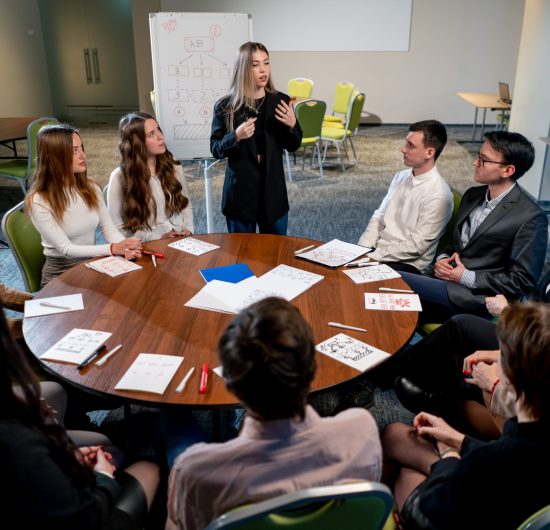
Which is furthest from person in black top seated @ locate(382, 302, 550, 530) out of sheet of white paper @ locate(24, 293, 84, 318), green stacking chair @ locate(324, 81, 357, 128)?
green stacking chair @ locate(324, 81, 357, 128)

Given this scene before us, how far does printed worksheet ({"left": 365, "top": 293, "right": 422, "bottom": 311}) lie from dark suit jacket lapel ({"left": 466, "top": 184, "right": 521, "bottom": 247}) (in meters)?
0.66

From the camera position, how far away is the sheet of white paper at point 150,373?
160 cm

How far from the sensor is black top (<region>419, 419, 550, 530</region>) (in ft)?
3.96

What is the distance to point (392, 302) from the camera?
2117 millimetres

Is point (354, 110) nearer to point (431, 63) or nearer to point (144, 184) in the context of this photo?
point (431, 63)

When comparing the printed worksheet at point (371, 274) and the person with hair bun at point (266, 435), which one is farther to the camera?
the printed worksheet at point (371, 274)

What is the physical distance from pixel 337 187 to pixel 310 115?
842mm

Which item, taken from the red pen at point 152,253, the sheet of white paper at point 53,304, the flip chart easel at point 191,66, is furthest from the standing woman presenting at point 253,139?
the sheet of white paper at point 53,304

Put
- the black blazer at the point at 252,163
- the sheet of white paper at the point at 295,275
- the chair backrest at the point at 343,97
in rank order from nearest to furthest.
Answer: the sheet of white paper at the point at 295,275 → the black blazer at the point at 252,163 → the chair backrest at the point at 343,97

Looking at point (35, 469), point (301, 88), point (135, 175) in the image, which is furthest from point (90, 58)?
point (35, 469)

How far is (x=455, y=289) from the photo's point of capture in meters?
2.54

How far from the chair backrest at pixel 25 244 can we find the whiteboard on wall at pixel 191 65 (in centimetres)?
217

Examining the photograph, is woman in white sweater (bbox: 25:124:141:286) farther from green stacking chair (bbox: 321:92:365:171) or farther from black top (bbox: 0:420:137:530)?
green stacking chair (bbox: 321:92:365:171)

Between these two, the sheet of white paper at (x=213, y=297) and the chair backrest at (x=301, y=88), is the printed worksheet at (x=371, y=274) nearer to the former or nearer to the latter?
the sheet of white paper at (x=213, y=297)
